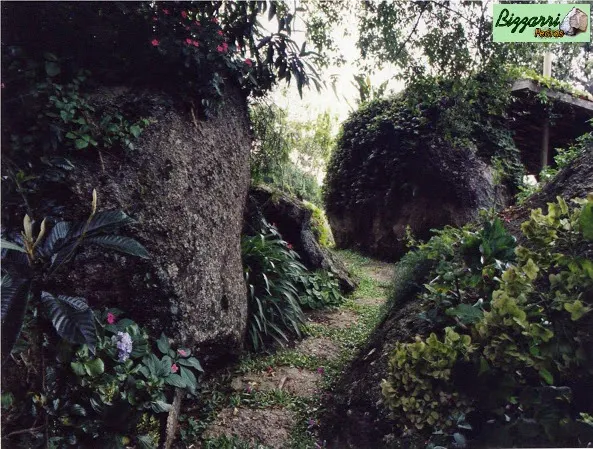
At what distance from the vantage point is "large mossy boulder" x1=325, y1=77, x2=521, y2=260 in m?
4.73

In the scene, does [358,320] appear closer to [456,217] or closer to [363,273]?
[363,273]

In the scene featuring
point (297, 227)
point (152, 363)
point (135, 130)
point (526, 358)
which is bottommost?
point (152, 363)

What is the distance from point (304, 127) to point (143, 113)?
2244 mm

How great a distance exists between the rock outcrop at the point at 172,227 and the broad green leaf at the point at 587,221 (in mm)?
1697

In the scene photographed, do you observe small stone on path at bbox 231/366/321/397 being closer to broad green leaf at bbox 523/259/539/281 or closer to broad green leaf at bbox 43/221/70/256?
broad green leaf at bbox 43/221/70/256

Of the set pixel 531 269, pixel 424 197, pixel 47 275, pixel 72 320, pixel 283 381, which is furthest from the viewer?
pixel 424 197

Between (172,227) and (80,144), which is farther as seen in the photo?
(172,227)

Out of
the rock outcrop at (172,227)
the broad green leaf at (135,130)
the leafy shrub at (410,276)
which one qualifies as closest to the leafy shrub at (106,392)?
the rock outcrop at (172,227)

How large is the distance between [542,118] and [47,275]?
412cm

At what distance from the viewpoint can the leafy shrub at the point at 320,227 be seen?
4871mm

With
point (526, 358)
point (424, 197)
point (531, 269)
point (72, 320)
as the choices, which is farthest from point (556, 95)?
point (72, 320)

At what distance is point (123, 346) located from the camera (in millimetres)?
1642

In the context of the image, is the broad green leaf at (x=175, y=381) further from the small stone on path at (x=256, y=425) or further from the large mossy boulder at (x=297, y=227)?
the large mossy boulder at (x=297, y=227)

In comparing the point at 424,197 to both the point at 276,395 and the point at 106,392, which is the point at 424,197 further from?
the point at 106,392
